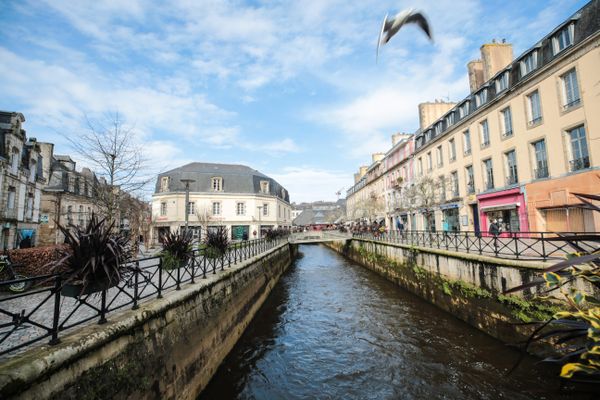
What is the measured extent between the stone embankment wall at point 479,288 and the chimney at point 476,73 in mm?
12912

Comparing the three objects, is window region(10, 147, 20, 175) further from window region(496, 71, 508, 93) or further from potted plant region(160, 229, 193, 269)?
window region(496, 71, 508, 93)

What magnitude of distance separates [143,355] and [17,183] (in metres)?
20.6

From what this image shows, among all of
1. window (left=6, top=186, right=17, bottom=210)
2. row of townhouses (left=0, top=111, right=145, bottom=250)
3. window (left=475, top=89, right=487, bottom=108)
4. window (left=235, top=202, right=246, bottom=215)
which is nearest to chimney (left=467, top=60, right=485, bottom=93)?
window (left=475, top=89, right=487, bottom=108)

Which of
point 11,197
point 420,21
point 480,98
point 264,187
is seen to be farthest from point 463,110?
point 11,197

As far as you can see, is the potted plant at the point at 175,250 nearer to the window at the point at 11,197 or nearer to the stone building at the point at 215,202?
the window at the point at 11,197

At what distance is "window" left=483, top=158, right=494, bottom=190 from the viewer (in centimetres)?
1771

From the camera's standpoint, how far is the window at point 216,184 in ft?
121

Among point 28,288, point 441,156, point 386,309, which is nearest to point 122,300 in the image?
point 28,288

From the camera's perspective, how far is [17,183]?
58.4 feet

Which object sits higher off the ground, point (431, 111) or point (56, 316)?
point (431, 111)

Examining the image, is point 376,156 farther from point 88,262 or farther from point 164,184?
point 88,262

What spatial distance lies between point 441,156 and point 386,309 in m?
16.6

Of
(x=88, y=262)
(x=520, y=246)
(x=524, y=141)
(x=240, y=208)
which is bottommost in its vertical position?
(x=520, y=246)

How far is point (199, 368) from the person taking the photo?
5.81 metres
